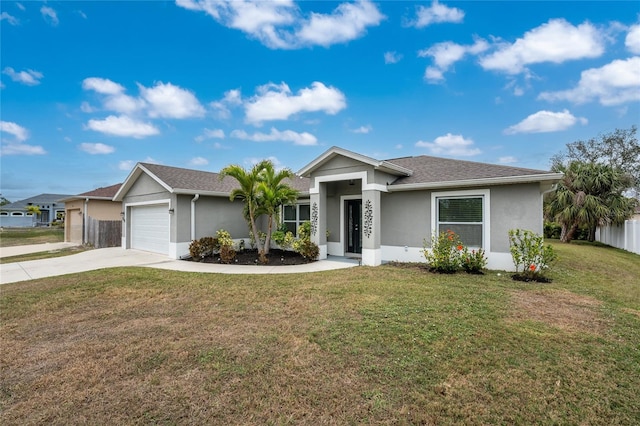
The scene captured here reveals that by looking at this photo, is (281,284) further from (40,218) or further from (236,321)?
(40,218)

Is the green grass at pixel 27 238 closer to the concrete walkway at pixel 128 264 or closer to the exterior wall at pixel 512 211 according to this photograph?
the concrete walkway at pixel 128 264

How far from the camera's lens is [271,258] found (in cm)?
1220

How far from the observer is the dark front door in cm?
1272

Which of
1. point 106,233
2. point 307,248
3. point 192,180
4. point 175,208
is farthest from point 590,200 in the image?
point 106,233

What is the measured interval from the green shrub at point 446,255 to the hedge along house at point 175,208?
20.5ft

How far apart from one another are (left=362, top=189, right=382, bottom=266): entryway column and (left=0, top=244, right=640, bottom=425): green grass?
329 centimetres

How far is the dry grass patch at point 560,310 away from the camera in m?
4.96

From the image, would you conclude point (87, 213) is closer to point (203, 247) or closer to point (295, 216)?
point (203, 247)

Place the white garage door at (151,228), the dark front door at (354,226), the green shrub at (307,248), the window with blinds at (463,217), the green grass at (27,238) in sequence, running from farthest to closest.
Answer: the green grass at (27,238) < the white garage door at (151,228) < the dark front door at (354,226) < the green shrub at (307,248) < the window with blinds at (463,217)

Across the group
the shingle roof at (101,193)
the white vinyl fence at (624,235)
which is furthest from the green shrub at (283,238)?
the white vinyl fence at (624,235)

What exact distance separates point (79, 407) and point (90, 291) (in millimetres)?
5419

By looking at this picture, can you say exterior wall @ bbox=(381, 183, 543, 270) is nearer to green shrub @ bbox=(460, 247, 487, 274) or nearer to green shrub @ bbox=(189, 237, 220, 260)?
green shrub @ bbox=(460, 247, 487, 274)

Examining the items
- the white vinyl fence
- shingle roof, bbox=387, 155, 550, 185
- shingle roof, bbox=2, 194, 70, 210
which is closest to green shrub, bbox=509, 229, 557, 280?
shingle roof, bbox=387, 155, 550, 185

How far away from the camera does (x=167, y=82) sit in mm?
16391
